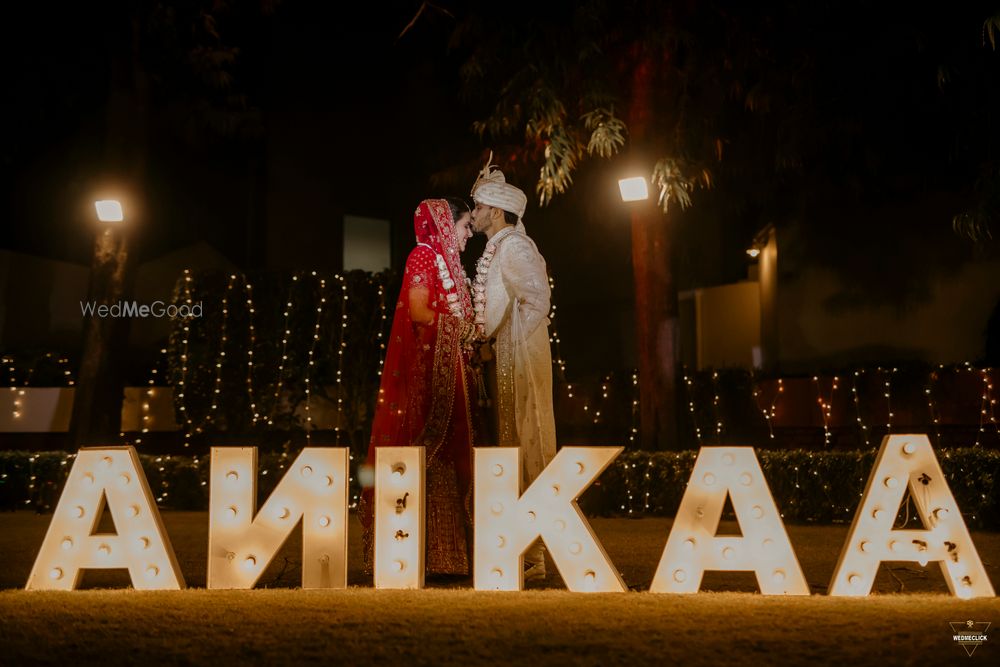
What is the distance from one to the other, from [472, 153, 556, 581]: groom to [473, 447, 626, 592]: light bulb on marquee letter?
0.84 m

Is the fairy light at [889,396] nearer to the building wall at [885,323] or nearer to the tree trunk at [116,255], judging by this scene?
the building wall at [885,323]

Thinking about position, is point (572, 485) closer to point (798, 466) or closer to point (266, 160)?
point (798, 466)

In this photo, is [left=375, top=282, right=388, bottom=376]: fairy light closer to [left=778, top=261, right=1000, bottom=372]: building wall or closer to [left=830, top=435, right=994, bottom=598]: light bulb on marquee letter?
[left=778, top=261, right=1000, bottom=372]: building wall

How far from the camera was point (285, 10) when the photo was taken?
21.2m

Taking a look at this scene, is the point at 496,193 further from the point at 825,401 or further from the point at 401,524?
the point at 825,401

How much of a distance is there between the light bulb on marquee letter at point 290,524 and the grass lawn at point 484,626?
14 cm

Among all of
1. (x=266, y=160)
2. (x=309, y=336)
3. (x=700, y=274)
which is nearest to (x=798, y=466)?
(x=309, y=336)

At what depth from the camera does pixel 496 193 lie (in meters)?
6.87

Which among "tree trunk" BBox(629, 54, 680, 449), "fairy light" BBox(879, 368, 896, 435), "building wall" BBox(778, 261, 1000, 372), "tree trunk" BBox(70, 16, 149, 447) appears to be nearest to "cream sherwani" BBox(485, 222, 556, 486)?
"tree trunk" BBox(629, 54, 680, 449)

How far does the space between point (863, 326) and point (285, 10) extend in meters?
12.9

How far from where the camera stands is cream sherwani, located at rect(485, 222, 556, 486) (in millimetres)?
6664

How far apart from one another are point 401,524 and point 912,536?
2.69 m

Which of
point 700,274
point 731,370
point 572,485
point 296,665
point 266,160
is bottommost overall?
point 296,665

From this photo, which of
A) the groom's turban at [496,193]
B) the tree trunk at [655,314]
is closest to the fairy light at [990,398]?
the tree trunk at [655,314]
